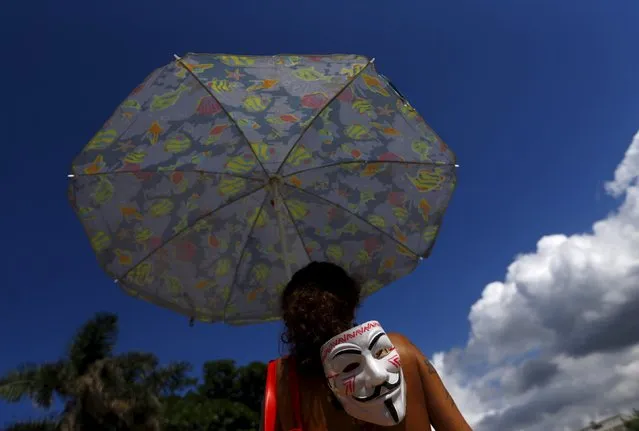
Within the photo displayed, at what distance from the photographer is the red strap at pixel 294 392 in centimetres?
160

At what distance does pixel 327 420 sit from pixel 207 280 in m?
2.15


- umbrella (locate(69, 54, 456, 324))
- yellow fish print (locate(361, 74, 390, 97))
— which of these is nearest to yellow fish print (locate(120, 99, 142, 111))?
umbrella (locate(69, 54, 456, 324))

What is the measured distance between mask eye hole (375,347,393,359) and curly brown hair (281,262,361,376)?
17 centimetres

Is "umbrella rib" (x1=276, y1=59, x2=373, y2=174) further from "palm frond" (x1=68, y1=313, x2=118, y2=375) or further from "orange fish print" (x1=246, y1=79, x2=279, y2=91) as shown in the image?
"palm frond" (x1=68, y1=313, x2=118, y2=375)

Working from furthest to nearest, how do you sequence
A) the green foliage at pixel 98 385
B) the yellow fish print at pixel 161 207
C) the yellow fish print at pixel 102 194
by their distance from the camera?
the green foliage at pixel 98 385 < the yellow fish print at pixel 161 207 < the yellow fish print at pixel 102 194

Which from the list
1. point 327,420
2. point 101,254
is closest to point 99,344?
point 101,254

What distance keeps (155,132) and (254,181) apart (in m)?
0.74

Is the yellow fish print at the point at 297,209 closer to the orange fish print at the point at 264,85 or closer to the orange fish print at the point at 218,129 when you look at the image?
the orange fish print at the point at 218,129

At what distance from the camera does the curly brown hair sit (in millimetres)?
1707

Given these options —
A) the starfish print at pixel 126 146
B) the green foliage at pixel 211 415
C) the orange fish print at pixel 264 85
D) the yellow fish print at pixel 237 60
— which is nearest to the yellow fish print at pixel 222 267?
the starfish print at pixel 126 146

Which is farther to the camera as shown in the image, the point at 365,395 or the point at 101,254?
the point at 101,254

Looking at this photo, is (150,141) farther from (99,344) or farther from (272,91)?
(99,344)

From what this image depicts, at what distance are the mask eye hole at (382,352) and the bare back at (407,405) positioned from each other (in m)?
0.09

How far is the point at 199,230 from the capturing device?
3664mm
